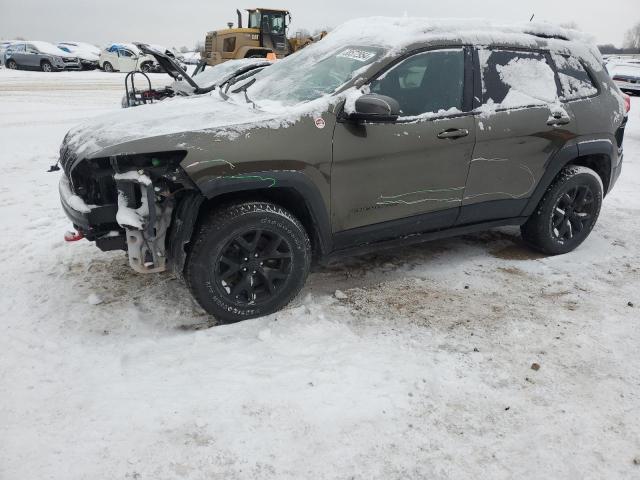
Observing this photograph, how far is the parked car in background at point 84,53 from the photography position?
2647 cm

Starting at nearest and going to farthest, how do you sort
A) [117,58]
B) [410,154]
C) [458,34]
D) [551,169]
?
[410,154] < [458,34] < [551,169] < [117,58]

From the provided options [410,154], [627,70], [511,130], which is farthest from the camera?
[627,70]

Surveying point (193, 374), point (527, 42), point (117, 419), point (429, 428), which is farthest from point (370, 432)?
point (527, 42)

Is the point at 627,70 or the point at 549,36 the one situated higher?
the point at 549,36

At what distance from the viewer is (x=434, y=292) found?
3738mm

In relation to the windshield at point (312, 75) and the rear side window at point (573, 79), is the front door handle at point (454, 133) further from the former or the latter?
the rear side window at point (573, 79)

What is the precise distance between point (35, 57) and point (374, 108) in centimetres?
2709

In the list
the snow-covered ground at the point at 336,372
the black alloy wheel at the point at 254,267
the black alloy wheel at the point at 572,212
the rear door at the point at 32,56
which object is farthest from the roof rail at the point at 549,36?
the rear door at the point at 32,56

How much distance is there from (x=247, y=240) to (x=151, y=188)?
652 millimetres

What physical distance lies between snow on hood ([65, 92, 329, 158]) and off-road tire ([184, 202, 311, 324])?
48 centimetres

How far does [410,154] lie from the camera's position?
11.2 ft

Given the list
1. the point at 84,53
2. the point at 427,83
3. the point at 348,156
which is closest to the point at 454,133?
the point at 427,83

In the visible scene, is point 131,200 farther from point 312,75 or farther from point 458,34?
point 458,34

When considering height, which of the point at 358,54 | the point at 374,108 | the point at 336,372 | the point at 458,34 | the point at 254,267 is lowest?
the point at 336,372
